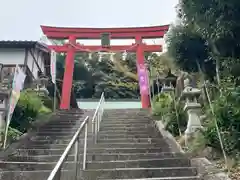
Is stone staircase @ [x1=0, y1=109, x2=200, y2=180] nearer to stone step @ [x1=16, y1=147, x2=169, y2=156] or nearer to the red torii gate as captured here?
stone step @ [x1=16, y1=147, x2=169, y2=156]

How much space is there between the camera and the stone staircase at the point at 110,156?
510cm

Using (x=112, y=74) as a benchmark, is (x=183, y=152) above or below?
below

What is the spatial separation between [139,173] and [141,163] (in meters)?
0.51

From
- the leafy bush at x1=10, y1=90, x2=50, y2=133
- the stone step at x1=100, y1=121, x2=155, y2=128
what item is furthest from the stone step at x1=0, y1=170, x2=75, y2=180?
the stone step at x1=100, y1=121, x2=155, y2=128

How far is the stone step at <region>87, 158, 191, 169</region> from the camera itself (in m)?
5.53

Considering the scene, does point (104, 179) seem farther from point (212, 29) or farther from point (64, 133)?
point (212, 29)

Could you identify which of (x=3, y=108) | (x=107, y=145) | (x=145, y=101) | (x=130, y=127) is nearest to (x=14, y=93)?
(x=3, y=108)

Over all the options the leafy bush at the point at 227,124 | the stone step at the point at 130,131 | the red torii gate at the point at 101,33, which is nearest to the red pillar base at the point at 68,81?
the red torii gate at the point at 101,33

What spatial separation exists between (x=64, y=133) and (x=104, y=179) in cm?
388

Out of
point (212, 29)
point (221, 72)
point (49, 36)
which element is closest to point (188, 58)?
point (221, 72)

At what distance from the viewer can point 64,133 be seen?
862 centimetres

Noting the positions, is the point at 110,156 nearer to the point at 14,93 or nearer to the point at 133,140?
the point at 133,140

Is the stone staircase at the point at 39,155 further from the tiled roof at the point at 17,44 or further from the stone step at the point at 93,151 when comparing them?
the tiled roof at the point at 17,44

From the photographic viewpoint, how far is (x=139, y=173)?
16.9 feet
